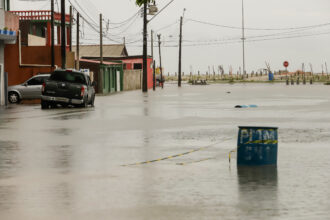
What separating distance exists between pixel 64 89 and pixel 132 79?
5751 cm

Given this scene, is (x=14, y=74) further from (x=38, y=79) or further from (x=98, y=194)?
(x=98, y=194)

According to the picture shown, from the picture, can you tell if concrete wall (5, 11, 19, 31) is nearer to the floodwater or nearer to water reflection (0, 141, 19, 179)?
the floodwater

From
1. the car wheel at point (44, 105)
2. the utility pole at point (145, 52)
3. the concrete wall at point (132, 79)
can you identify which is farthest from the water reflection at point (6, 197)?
the concrete wall at point (132, 79)

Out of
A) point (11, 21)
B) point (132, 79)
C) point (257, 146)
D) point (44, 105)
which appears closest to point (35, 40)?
point (132, 79)

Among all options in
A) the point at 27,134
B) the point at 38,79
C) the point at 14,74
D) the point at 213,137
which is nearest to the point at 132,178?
the point at 213,137

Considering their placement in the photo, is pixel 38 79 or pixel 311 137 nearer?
pixel 311 137

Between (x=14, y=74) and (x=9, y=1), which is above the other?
(x=9, y=1)

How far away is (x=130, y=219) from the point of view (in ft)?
30.3

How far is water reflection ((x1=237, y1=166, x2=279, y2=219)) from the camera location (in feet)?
32.1

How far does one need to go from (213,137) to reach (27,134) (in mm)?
5395

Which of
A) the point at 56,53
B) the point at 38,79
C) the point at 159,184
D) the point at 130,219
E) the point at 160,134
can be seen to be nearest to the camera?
the point at 130,219

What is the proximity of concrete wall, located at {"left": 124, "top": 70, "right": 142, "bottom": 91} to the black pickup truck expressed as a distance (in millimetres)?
52477

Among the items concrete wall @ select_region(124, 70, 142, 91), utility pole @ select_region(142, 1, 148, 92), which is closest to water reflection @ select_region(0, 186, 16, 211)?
utility pole @ select_region(142, 1, 148, 92)

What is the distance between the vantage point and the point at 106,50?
12438cm
